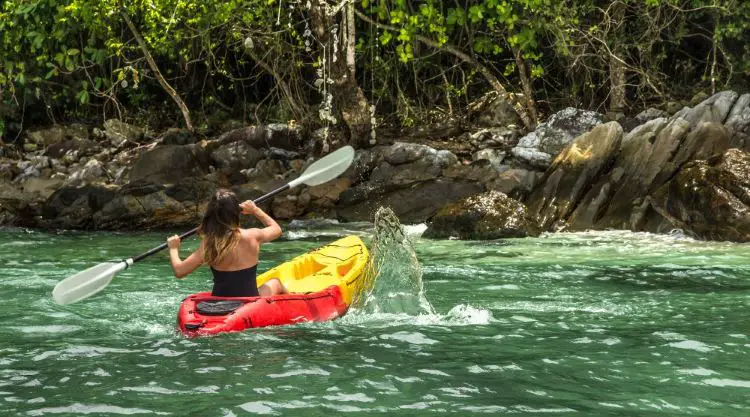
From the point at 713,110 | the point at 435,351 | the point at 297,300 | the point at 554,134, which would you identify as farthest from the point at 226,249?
the point at 713,110

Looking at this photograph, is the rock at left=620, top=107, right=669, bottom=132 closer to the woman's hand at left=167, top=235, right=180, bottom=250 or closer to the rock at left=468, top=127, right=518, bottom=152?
the rock at left=468, top=127, right=518, bottom=152

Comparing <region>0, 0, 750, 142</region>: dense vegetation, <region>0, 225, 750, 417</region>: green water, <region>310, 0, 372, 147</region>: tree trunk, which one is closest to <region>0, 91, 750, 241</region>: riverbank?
<region>310, 0, 372, 147</region>: tree trunk

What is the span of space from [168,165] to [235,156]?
91 cm

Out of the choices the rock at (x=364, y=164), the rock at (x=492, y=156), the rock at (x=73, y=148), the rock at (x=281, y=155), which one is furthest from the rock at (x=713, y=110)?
the rock at (x=73, y=148)

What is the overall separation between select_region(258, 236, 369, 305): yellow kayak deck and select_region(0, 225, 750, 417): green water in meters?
0.23

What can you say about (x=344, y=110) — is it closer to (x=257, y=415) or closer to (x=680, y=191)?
(x=680, y=191)

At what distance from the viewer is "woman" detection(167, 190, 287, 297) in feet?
18.5

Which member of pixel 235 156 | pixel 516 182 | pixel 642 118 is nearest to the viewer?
pixel 516 182

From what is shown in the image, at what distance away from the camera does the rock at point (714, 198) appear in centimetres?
968

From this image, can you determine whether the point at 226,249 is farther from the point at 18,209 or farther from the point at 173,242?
the point at 18,209

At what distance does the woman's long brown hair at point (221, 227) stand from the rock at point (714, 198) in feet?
18.5

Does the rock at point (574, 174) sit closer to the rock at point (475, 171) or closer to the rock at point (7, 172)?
the rock at point (475, 171)

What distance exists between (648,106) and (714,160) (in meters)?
3.95

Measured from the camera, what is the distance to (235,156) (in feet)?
46.1
